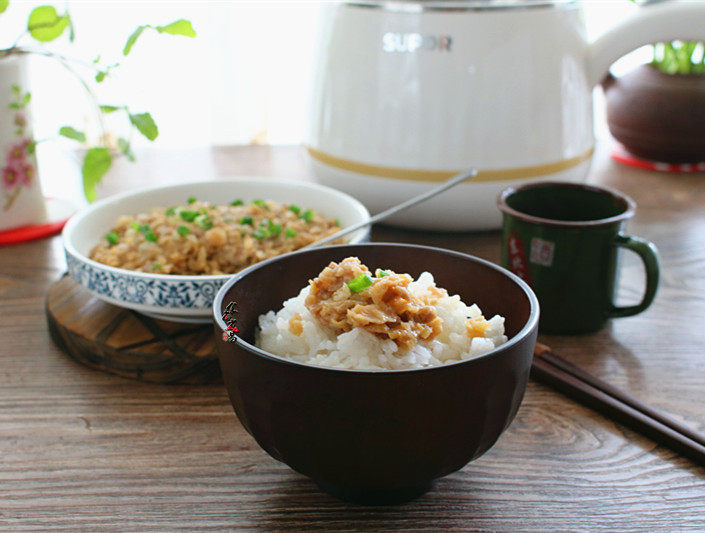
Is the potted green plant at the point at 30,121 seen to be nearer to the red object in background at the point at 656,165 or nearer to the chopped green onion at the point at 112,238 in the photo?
the chopped green onion at the point at 112,238

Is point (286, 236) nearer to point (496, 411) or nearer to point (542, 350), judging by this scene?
point (542, 350)

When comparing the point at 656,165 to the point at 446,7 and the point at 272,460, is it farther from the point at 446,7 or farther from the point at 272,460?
the point at 272,460

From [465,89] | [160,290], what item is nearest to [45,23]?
[160,290]

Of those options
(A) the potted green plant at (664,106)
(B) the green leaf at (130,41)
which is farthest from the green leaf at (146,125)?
(A) the potted green plant at (664,106)

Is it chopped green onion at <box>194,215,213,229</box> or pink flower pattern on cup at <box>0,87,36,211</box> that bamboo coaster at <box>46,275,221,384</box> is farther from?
pink flower pattern on cup at <box>0,87,36,211</box>

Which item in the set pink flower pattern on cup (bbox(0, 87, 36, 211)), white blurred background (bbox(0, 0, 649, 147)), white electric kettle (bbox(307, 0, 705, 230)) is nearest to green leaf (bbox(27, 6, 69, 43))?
pink flower pattern on cup (bbox(0, 87, 36, 211))
